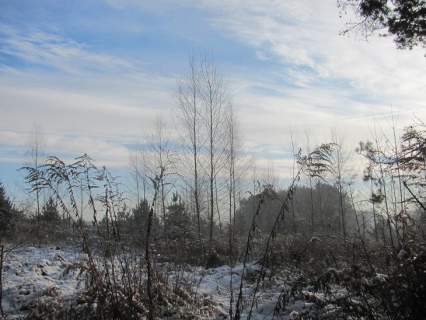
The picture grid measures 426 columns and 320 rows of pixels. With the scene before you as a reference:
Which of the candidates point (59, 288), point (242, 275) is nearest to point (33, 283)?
point (59, 288)

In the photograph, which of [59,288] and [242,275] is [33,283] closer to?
[59,288]

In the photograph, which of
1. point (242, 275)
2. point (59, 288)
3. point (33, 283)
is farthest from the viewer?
point (33, 283)

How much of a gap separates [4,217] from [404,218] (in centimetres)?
1938

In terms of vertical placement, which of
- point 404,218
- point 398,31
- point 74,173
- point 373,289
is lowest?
point 373,289

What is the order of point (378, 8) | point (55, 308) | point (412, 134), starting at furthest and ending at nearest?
point (378, 8) < point (55, 308) < point (412, 134)

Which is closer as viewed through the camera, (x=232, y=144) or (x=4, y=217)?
(x=4, y=217)

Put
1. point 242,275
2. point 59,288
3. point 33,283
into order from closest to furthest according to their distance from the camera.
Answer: point 242,275
point 59,288
point 33,283

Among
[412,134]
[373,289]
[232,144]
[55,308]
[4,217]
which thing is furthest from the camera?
[232,144]

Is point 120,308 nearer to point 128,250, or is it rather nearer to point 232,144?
point 128,250

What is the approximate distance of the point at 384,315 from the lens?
167 inches

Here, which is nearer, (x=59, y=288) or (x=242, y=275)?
(x=242, y=275)

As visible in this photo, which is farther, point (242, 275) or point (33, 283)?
point (33, 283)

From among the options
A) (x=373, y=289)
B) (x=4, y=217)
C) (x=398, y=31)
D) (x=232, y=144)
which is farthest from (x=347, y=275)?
(x=4, y=217)

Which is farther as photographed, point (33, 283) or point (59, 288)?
point (33, 283)
